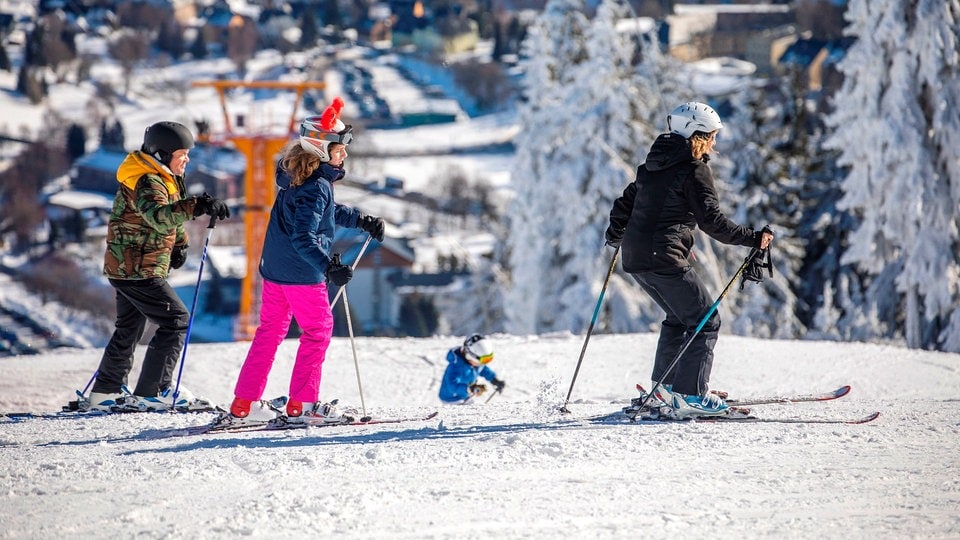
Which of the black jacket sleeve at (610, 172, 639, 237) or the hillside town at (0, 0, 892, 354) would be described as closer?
the black jacket sleeve at (610, 172, 639, 237)

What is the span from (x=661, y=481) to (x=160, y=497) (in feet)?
7.43

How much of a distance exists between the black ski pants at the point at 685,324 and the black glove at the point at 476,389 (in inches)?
97.0

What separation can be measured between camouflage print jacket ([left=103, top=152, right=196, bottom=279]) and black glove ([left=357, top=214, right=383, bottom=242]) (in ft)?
3.12

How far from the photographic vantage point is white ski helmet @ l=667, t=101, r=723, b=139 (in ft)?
19.3

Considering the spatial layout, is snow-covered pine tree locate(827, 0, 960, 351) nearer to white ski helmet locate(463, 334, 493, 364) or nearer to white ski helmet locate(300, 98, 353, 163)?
white ski helmet locate(463, 334, 493, 364)

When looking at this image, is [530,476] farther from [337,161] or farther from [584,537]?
[337,161]

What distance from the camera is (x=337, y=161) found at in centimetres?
583

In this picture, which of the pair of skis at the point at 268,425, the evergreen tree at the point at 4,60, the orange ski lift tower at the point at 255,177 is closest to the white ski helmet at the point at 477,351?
the pair of skis at the point at 268,425

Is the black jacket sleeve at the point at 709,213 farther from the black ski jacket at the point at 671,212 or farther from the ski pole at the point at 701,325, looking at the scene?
the ski pole at the point at 701,325

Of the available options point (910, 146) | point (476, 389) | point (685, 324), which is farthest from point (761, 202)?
point (685, 324)

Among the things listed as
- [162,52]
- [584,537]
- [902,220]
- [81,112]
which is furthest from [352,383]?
[162,52]

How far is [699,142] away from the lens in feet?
19.5

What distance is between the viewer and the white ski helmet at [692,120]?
5.89 metres

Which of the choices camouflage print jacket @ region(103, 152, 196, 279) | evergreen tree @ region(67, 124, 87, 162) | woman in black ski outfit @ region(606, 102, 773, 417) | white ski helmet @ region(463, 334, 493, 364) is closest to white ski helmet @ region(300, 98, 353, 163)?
camouflage print jacket @ region(103, 152, 196, 279)
